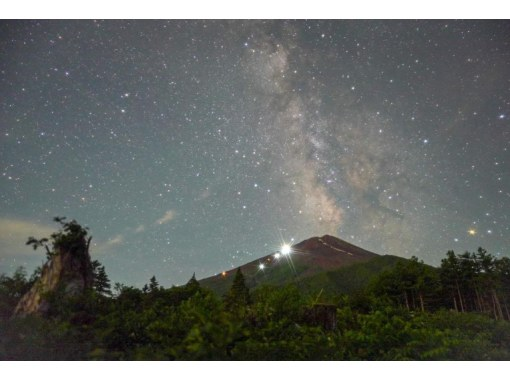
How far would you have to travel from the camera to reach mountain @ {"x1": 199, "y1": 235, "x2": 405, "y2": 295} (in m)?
70.9

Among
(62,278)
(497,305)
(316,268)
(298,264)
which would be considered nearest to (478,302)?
(497,305)

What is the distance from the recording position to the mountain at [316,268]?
70.9m

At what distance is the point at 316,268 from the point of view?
95562 mm

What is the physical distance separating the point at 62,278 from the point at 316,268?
304 ft

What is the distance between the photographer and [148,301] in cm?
930

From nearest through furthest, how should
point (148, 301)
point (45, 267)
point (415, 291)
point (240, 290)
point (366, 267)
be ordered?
point (148, 301) → point (45, 267) → point (240, 290) → point (415, 291) → point (366, 267)

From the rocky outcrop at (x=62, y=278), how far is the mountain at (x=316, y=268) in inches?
2102

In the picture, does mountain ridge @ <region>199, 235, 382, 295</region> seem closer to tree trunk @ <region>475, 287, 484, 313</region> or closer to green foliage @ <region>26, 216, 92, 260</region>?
tree trunk @ <region>475, 287, 484, 313</region>

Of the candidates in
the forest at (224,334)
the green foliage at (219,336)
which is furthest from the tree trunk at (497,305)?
the green foliage at (219,336)

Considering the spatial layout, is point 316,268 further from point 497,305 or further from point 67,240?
point 67,240

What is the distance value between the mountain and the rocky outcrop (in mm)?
53391
